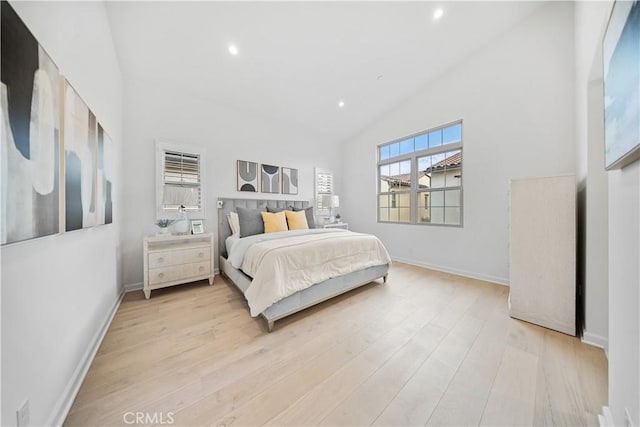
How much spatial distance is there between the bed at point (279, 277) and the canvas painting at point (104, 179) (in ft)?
3.91

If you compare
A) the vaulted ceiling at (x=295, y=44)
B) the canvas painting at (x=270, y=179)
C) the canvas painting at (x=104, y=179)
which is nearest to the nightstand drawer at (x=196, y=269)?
the canvas painting at (x=104, y=179)

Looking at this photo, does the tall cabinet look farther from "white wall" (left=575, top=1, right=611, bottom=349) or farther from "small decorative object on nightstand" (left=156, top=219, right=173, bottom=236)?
"small decorative object on nightstand" (left=156, top=219, right=173, bottom=236)

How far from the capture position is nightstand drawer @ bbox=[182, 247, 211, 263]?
2.67 metres

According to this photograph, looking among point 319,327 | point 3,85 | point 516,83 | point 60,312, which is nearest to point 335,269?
point 319,327

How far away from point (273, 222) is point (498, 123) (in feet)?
11.5

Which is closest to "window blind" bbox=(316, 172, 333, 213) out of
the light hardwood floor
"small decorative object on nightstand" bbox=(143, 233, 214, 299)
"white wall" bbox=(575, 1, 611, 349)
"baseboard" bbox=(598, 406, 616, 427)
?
"small decorative object on nightstand" bbox=(143, 233, 214, 299)

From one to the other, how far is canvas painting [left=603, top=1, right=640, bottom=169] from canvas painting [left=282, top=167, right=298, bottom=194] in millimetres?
3734

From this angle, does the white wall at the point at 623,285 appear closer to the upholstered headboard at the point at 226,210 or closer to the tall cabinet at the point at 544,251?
the tall cabinet at the point at 544,251

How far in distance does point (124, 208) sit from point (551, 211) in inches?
184

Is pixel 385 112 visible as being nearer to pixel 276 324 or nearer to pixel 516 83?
pixel 516 83

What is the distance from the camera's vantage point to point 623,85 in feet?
2.59

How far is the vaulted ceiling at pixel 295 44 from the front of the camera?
7.06ft

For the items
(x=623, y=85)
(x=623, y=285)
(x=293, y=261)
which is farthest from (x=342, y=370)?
(x=623, y=85)

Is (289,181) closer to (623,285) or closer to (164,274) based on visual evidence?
(164,274)
